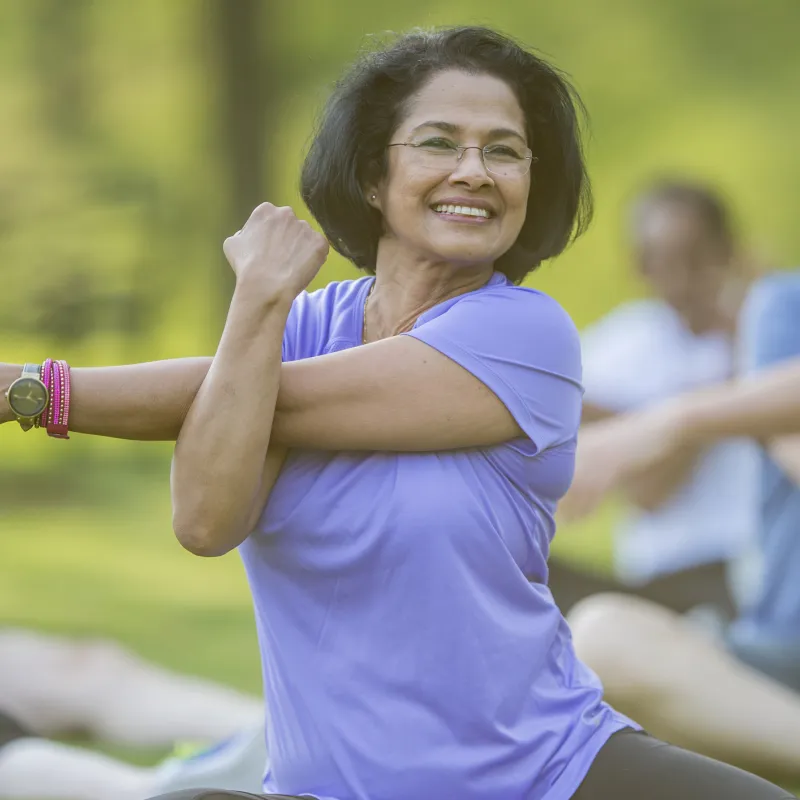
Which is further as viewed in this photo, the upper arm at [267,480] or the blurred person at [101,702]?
the blurred person at [101,702]

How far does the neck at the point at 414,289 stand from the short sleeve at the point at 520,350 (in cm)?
8

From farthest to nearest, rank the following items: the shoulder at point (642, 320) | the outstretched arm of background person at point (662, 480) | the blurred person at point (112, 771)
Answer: the shoulder at point (642, 320), the outstretched arm of background person at point (662, 480), the blurred person at point (112, 771)

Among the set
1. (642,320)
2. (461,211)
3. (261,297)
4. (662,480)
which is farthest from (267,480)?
(642,320)

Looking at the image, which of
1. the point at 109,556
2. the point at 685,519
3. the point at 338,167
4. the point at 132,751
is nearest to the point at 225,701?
the point at 132,751

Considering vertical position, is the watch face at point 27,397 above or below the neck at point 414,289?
below

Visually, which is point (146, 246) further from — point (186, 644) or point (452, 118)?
A: point (452, 118)

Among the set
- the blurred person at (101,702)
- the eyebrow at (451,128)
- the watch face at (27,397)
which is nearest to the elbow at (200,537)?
the watch face at (27,397)

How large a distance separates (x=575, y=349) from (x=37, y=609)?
4.33 metres

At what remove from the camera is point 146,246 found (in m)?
8.59

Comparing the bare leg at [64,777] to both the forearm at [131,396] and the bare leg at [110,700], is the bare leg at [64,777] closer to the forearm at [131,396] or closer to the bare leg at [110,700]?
the bare leg at [110,700]

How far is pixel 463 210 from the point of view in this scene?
1843 millimetres

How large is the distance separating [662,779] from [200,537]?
27.4 inches

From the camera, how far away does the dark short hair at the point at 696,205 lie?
566cm

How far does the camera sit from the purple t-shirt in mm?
1730
